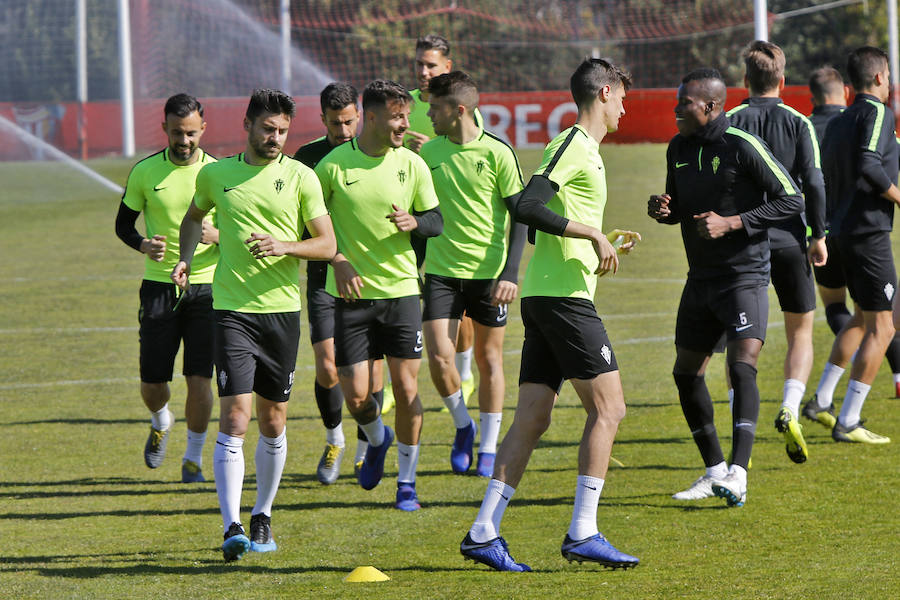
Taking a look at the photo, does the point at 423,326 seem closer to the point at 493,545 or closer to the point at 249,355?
the point at 249,355

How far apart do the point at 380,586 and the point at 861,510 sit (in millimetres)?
2920

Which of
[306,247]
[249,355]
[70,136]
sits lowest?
[70,136]

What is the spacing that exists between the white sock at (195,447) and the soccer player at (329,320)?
2.60 feet

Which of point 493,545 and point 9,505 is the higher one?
point 493,545

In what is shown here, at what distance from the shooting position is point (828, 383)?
10.0 metres

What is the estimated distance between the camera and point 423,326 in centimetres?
890

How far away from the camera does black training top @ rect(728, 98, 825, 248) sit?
8.44 meters

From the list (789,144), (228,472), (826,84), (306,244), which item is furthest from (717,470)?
(826,84)

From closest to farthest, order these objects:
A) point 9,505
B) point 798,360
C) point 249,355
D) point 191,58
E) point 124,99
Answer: point 249,355 < point 9,505 < point 798,360 < point 191,58 < point 124,99

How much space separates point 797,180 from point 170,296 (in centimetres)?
419

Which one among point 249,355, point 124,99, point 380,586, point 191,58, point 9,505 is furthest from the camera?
point 124,99

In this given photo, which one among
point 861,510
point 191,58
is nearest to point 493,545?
point 861,510

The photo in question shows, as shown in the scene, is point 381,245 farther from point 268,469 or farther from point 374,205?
point 268,469

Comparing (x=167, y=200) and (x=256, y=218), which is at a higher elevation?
(x=256, y=218)
